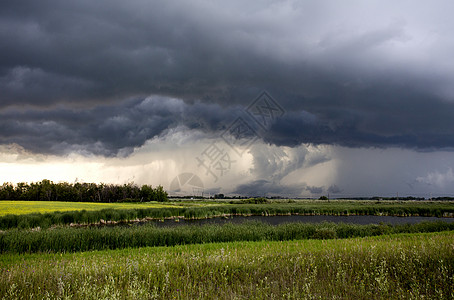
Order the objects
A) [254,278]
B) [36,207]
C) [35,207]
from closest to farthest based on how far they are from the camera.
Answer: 1. [254,278]
2. [35,207]
3. [36,207]

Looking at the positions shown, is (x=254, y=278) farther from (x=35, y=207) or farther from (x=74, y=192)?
(x=74, y=192)

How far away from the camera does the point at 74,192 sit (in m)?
123

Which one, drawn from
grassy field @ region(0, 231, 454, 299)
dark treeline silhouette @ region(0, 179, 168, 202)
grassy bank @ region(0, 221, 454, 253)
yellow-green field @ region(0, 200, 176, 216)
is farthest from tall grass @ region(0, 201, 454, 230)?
dark treeline silhouette @ region(0, 179, 168, 202)

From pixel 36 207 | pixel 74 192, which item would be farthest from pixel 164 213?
pixel 74 192

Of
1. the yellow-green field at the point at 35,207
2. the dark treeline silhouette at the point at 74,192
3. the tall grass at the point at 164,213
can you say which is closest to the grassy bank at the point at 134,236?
the tall grass at the point at 164,213

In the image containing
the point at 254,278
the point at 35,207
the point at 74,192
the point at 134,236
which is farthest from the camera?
the point at 74,192

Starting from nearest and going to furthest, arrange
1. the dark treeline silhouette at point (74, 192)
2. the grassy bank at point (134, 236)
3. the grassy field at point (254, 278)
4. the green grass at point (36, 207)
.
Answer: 1. the grassy field at point (254, 278)
2. the grassy bank at point (134, 236)
3. the green grass at point (36, 207)
4. the dark treeline silhouette at point (74, 192)

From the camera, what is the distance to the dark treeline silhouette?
390 ft

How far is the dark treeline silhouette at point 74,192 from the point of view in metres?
119

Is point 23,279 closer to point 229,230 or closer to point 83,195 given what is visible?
point 229,230

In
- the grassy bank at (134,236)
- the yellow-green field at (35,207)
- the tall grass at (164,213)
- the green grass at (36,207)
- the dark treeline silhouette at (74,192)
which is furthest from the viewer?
the dark treeline silhouette at (74,192)

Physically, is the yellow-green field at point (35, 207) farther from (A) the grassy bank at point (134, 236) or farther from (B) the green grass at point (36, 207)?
(A) the grassy bank at point (134, 236)

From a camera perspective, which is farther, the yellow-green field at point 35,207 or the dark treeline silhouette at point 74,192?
the dark treeline silhouette at point 74,192

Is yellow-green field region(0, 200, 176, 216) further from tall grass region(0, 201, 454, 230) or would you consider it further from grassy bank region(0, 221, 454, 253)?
grassy bank region(0, 221, 454, 253)
